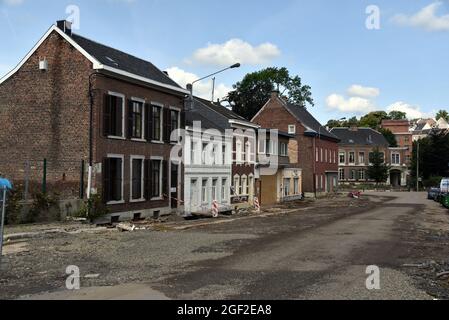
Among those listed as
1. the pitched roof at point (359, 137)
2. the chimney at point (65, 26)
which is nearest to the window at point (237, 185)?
the chimney at point (65, 26)

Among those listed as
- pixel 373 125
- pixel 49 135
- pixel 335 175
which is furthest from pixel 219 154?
pixel 373 125

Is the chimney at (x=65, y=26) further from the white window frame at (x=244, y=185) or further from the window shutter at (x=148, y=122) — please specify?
the white window frame at (x=244, y=185)

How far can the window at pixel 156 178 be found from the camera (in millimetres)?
29500

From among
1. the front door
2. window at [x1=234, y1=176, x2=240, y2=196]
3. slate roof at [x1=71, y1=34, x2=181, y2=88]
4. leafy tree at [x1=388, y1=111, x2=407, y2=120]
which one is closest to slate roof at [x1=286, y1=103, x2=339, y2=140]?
window at [x1=234, y1=176, x2=240, y2=196]

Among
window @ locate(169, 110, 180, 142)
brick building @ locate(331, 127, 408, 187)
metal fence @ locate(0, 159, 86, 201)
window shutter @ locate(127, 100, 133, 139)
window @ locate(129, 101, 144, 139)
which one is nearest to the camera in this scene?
metal fence @ locate(0, 159, 86, 201)

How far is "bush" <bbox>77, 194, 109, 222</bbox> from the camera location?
23719mm

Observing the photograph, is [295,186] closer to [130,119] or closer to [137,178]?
[137,178]

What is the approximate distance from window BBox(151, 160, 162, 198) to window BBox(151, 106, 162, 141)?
1.38 m

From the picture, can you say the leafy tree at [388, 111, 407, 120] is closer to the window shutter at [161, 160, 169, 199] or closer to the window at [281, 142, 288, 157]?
the window at [281, 142, 288, 157]

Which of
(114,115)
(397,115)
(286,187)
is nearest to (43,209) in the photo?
(114,115)

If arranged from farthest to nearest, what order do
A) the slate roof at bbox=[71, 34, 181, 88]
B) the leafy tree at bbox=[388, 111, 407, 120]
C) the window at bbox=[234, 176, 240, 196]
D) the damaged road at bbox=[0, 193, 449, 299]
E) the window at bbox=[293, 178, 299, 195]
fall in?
the leafy tree at bbox=[388, 111, 407, 120], the window at bbox=[293, 178, 299, 195], the window at bbox=[234, 176, 240, 196], the slate roof at bbox=[71, 34, 181, 88], the damaged road at bbox=[0, 193, 449, 299]

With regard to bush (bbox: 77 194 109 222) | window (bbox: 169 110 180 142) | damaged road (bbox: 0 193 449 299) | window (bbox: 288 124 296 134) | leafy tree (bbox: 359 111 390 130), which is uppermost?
leafy tree (bbox: 359 111 390 130)

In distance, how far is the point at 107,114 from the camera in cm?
2561
